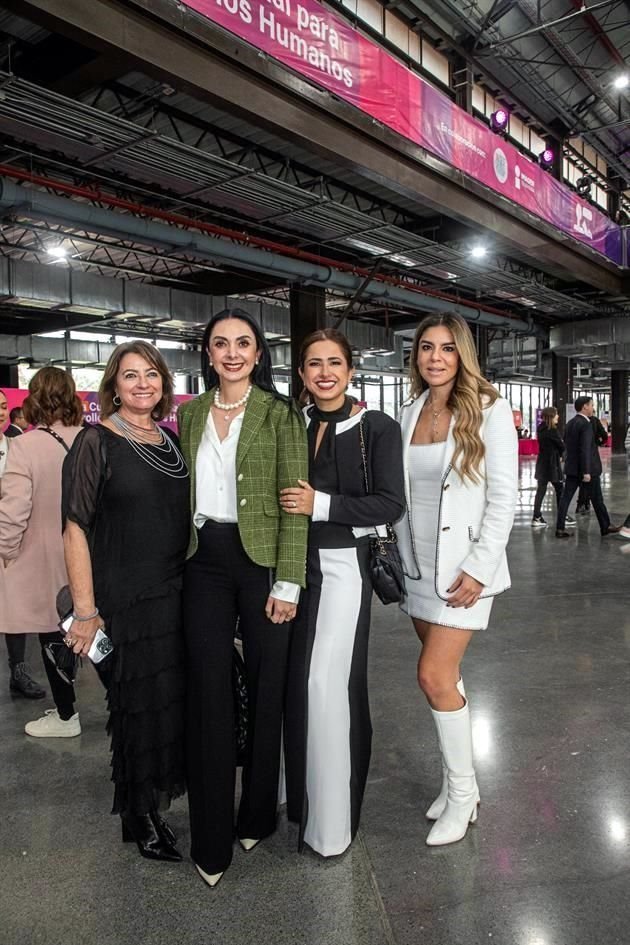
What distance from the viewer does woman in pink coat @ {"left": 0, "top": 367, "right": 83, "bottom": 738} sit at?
2.66m

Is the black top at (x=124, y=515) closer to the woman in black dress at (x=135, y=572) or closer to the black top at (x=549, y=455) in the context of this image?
the woman in black dress at (x=135, y=572)

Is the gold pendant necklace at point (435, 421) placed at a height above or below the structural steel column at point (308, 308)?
below

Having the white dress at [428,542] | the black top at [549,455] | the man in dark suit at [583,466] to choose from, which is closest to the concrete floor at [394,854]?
the white dress at [428,542]

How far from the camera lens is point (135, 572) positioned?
178 centimetres

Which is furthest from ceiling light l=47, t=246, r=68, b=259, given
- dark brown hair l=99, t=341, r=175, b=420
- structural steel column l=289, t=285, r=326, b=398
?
dark brown hair l=99, t=341, r=175, b=420

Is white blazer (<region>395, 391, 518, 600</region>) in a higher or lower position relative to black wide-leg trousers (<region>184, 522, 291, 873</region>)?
higher

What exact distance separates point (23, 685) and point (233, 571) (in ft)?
6.21

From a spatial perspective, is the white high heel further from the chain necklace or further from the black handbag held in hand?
the chain necklace

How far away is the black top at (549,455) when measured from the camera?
26.1 ft

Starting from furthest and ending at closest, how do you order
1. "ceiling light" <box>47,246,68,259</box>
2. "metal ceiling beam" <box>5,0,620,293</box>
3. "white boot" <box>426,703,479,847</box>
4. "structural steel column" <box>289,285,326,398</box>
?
"structural steel column" <box>289,285,326,398</box>, "ceiling light" <box>47,246,68,259</box>, "metal ceiling beam" <box>5,0,620,293</box>, "white boot" <box>426,703,479,847</box>

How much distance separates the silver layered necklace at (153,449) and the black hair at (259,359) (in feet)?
0.70

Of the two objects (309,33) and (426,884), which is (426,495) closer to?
(426,884)

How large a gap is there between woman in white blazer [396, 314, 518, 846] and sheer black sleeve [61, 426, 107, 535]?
0.88 m

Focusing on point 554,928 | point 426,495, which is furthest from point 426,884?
point 426,495
